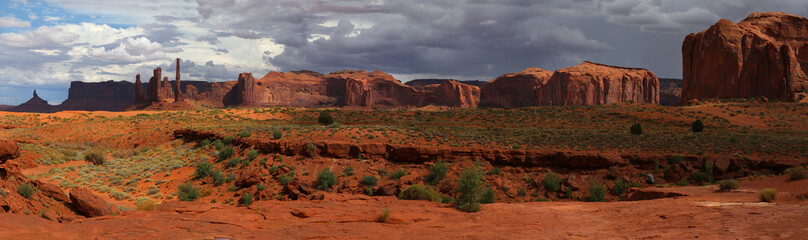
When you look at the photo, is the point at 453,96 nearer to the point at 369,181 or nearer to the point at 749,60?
the point at 749,60

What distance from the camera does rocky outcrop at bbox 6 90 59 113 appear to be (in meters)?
168

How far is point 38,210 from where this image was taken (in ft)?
39.3

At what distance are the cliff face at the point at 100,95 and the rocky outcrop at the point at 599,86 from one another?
142441 millimetres

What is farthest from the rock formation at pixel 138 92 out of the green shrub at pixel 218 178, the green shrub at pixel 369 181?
the green shrub at pixel 369 181

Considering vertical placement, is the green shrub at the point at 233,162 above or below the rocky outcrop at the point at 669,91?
below

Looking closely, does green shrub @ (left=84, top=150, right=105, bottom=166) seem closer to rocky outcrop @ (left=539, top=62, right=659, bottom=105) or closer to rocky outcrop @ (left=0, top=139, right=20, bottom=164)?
rocky outcrop @ (left=0, top=139, right=20, bottom=164)

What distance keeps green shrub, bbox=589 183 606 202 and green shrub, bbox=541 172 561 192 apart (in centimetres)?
134

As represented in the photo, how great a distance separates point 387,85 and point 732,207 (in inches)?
5925

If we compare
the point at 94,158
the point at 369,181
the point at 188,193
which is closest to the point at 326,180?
the point at 369,181

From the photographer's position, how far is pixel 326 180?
22.6m

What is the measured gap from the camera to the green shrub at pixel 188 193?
2145cm

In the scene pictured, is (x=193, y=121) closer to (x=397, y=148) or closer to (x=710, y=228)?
(x=397, y=148)

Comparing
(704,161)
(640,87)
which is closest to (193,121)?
(704,161)

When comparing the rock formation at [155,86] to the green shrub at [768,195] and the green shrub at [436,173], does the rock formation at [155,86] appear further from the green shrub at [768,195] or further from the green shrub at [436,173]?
the green shrub at [768,195]
